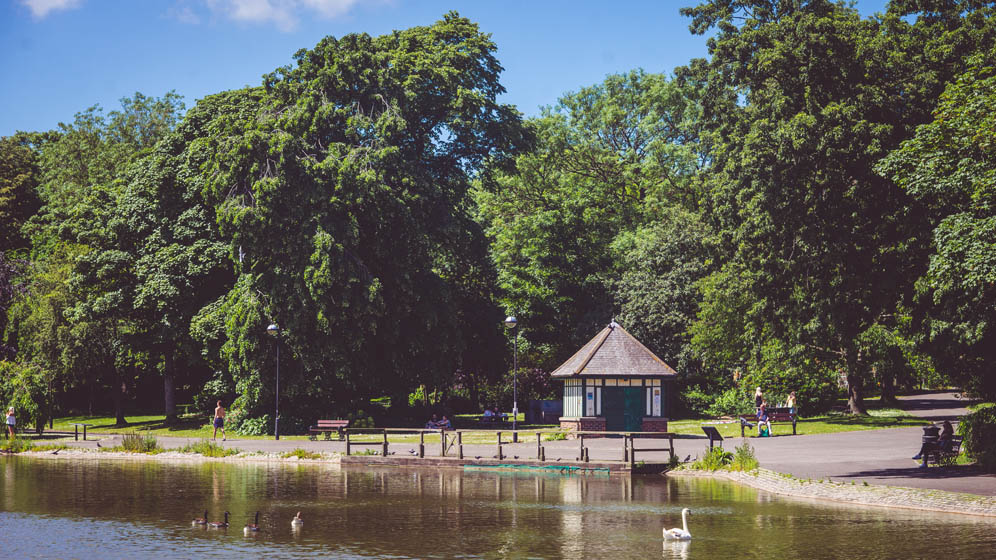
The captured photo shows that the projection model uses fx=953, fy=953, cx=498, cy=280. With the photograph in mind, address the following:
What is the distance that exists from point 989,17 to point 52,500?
30822 mm

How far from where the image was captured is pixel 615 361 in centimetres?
4400

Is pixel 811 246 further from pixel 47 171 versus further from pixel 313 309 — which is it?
pixel 47 171

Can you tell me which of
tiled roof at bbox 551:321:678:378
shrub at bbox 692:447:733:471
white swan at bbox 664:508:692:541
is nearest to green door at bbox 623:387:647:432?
tiled roof at bbox 551:321:678:378

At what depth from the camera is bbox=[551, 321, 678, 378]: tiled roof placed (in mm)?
43344

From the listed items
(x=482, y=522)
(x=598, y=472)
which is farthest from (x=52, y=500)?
(x=598, y=472)

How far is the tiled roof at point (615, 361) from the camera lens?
43.3 meters

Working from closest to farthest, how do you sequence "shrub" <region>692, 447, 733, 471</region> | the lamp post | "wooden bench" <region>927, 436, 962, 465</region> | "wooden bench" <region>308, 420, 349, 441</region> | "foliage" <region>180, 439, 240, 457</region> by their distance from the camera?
"wooden bench" <region>927, 436, 962, 465</region> → "shrub" <region>692, 447, 733, 471</region> → "foliage" <region>180, 439, 240, 457</region> → "wooden bench" <region>308, 420, 349, 441</region> → the lamp post

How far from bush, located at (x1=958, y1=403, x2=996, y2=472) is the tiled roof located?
655 inches

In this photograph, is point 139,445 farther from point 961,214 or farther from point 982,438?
point 961,214

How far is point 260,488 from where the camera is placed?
27.6m

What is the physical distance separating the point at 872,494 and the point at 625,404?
2063 centimetres

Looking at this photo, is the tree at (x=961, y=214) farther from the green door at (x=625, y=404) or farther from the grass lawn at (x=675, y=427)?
the green door at (x=625, y=404)

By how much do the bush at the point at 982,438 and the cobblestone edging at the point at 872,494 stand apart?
4295 millimetres

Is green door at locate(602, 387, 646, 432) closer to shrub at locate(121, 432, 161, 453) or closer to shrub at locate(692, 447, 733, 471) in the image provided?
shrub at locate(692, 447, 733, 471)
